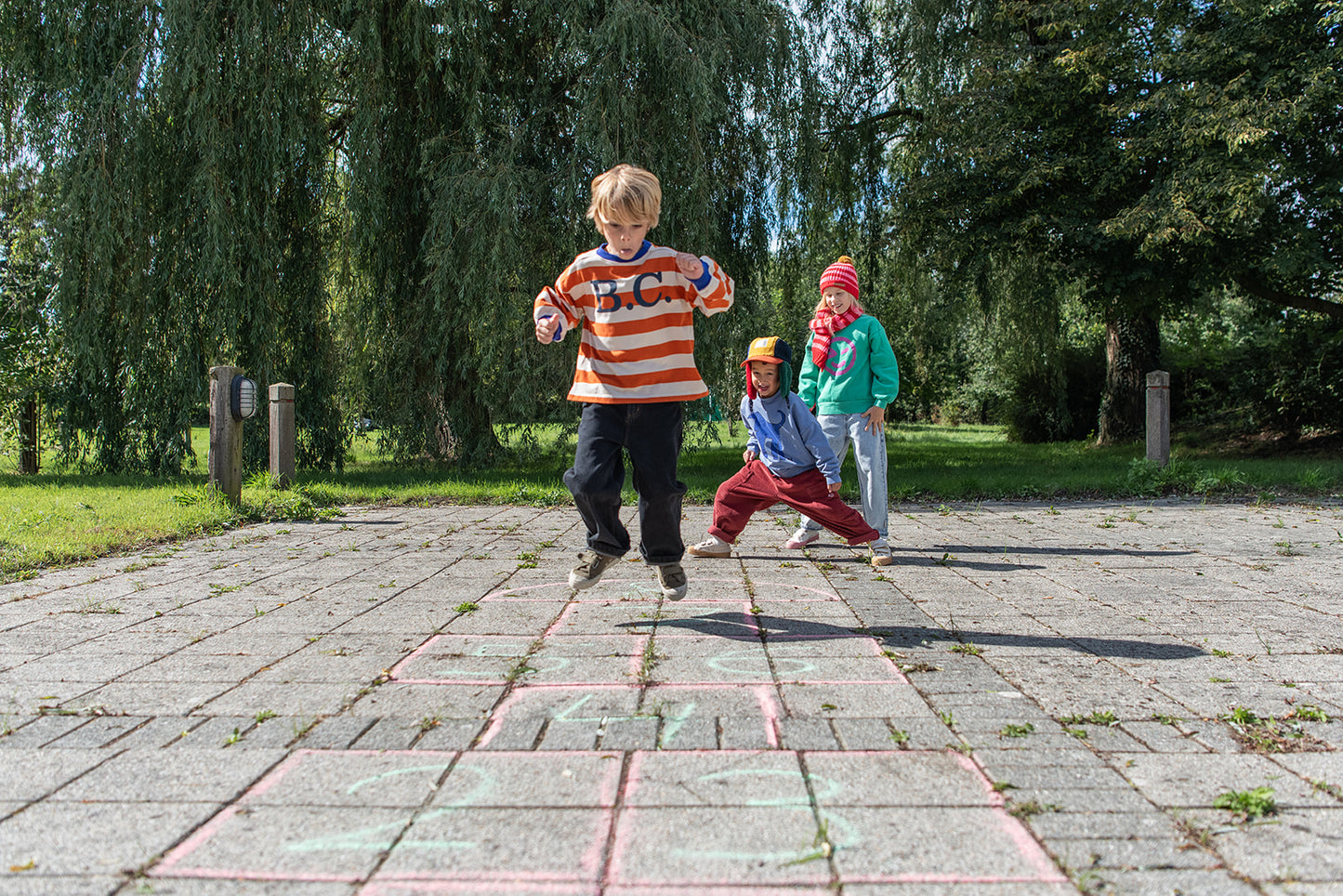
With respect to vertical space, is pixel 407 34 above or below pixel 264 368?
above

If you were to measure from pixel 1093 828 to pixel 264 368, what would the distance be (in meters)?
10.1

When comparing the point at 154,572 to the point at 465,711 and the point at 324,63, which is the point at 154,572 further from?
the point at 324,63

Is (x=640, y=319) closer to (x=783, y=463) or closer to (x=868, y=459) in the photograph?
(x=783, y=463)

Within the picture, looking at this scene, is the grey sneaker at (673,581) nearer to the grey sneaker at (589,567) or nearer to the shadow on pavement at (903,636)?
the shadow on pavement at (903,636)

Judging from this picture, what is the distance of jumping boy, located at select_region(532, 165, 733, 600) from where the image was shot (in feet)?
12.7

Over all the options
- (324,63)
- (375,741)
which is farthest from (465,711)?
(324,63)

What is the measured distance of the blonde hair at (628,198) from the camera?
3.76 meters

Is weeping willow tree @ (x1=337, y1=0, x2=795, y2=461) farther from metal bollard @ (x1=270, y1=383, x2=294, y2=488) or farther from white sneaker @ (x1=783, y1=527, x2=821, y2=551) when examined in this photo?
white sneaker @ (x1=783, y1=527, x2=821, y2=551)

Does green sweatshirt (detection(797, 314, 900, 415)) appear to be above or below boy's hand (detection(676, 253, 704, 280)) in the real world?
below

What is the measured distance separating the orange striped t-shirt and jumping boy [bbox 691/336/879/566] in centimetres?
140

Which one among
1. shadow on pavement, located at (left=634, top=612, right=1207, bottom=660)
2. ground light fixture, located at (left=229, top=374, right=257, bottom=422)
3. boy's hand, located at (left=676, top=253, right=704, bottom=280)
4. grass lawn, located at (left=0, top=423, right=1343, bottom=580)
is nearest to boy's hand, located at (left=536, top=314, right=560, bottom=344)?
boy's hand, located at (left=676, top=253, right=704, bottom=280)

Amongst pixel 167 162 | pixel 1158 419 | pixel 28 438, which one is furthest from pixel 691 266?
pixel 28 438

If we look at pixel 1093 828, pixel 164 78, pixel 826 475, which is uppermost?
pixel 164 78

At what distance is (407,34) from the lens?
408 inches
